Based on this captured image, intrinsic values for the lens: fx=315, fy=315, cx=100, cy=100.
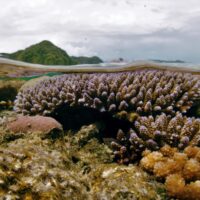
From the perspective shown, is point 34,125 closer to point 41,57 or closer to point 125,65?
point 125,65

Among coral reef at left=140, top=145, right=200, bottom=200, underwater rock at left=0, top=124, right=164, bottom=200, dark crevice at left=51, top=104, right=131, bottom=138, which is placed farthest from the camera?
dark crevice at left=51, top=104, right=131, bottom=138

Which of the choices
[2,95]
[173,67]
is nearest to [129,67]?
[173,67]

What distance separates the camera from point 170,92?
6918mm

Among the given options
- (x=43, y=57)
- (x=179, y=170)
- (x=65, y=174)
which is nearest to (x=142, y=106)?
(x=179, y=170)

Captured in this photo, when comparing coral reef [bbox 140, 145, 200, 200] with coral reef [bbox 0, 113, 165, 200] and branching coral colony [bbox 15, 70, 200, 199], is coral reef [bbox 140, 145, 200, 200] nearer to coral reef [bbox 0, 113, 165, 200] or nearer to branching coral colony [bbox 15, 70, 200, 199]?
branching coral colony [bbox 15, 70, 200, 199]

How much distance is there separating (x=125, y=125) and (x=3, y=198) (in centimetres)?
409

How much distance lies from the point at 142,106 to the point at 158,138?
4.70ft

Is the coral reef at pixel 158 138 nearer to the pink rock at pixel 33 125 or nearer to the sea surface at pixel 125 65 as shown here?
the pink rock at pixel 33 125

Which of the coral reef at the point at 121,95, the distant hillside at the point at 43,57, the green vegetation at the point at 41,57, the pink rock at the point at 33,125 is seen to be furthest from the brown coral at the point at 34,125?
the green vegetation at the point at 41,57

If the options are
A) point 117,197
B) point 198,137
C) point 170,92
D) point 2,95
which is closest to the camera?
point 117,197

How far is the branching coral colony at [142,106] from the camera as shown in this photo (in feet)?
15.6

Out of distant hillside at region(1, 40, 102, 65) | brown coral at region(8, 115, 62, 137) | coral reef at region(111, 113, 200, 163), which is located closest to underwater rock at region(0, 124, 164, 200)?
brown coral at region(8, 115, 62, 137)

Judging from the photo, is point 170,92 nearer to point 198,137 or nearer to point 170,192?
point 198,137

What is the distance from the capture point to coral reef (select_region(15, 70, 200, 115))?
630 centimetres
